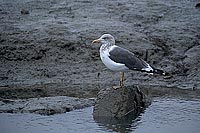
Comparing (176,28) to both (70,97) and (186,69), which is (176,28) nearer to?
(186,69)

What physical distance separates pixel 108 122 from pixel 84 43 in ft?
14.5

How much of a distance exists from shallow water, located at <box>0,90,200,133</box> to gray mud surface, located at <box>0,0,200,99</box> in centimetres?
141

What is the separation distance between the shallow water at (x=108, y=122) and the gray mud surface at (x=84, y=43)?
4.63 feet

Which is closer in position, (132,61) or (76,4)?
(132,61)

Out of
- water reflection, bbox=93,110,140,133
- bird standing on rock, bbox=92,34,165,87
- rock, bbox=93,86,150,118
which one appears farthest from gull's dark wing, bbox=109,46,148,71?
water reflection, bbox=93,110,140,133

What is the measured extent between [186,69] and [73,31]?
3044 millimetres

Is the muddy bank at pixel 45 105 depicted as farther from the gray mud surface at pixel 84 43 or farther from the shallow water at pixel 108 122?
the gray mud surface at pixel 84 43

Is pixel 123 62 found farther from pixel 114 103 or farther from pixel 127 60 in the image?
pixel 114 103

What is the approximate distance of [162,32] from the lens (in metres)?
13.8

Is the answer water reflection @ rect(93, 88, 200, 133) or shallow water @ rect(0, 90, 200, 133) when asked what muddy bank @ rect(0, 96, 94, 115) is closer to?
shallow water @ rect(0, 90, 200, 133)

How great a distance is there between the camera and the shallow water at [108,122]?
331 inches

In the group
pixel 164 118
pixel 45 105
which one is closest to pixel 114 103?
pixel 164 118

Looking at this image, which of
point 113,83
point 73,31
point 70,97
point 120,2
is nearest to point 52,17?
point 73,31

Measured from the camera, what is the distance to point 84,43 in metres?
13.0
